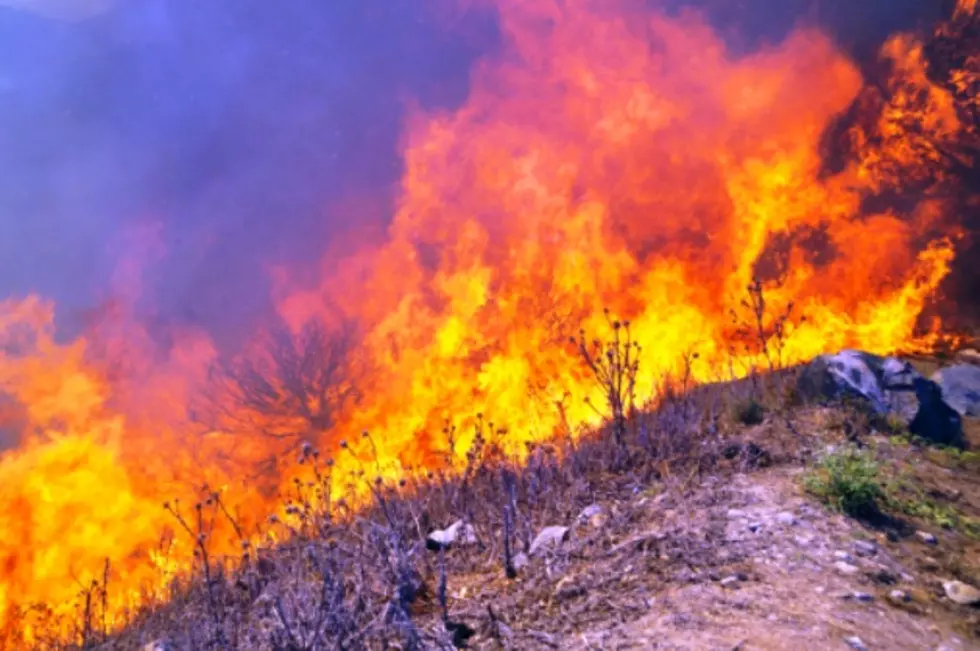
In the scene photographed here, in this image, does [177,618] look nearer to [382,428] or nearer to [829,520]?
[829,520]

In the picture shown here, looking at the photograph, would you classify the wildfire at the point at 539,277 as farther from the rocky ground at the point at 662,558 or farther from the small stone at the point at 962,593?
the small stone at the point at 962,593

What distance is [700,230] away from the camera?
12.2 m

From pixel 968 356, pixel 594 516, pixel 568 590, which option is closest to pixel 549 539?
pixel 594 516

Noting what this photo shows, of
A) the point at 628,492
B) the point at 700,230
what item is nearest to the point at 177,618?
the point at 628,492

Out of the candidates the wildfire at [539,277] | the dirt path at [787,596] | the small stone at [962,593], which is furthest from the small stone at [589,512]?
the wildfire at [539,277]

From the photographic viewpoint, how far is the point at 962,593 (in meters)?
3.48

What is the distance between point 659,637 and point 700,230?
10182mm

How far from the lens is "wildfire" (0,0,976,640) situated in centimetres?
1082

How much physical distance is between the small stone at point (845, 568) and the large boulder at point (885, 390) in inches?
109

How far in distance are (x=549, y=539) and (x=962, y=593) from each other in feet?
7.13

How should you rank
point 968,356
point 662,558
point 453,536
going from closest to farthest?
point 662,558, point 453,536, point 968,356

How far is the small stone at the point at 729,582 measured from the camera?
339cm

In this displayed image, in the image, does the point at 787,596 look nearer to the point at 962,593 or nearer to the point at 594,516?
the point at 962,593

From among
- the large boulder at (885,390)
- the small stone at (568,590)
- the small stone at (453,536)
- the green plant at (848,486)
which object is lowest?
the small stone at (568,590)
